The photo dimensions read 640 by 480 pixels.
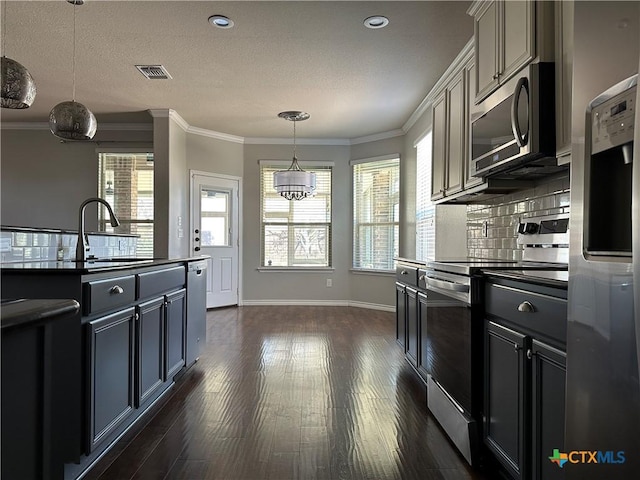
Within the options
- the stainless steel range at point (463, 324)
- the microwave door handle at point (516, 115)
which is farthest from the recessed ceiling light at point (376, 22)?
the stainless steel range at point (463, 324)

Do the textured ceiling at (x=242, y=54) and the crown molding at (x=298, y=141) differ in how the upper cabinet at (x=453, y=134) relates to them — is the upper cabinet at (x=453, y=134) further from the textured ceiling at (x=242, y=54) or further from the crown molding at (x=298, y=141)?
the crown molding at (x=298, y=141)

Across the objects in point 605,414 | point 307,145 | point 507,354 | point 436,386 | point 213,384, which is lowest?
point 213,384

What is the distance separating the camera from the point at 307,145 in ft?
23.2

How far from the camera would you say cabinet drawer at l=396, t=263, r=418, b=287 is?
3131mm

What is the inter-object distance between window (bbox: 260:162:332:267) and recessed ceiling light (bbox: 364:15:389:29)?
373cm

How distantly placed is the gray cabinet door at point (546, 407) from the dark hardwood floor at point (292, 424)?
530 millimetres

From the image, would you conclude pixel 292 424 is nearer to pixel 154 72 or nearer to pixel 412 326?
pixel 412 326

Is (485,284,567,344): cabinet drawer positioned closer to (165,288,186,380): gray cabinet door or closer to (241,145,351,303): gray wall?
(165,288,186,380): gray cabinet door

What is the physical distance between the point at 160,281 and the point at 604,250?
2.34m

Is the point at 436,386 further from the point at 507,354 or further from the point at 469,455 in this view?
the point at 507,354

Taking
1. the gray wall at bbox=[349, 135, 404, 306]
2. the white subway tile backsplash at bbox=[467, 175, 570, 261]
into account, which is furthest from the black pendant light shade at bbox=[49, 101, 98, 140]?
the gray wall at bbox=[349, 135, 404, 306]

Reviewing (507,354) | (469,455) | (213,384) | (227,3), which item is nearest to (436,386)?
(469,455)

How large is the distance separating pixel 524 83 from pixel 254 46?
2366 mm

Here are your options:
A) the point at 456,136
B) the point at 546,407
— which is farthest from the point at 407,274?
the point at 546,407
